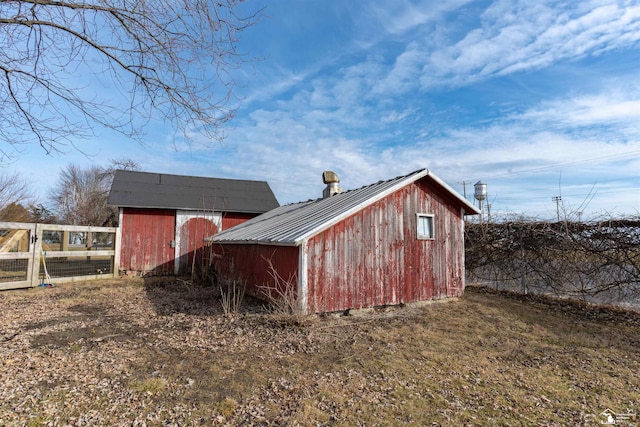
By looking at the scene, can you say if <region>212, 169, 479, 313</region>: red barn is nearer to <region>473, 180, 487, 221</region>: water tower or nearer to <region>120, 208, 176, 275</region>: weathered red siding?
<region>120, 208, 176, 275</region>: weathered red siding

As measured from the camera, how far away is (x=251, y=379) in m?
4.80

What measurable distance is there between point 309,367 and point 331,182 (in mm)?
8424

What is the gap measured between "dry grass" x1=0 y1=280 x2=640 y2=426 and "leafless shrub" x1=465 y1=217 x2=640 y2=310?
1.05m

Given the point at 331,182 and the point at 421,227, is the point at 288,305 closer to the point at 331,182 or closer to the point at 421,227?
the point at 421,227

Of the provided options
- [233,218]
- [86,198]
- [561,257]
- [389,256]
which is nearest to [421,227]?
[389,256]

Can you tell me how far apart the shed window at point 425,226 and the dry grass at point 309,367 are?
7.63 feet

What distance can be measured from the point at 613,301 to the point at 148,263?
1587cm

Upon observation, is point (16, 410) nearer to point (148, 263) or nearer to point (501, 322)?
point (501, 322)

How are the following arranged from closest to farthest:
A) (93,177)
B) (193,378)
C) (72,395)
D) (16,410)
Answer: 1. (16,410)
2. (72,395)
3. (193,378)
4. (93,177)

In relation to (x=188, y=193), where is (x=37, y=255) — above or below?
below

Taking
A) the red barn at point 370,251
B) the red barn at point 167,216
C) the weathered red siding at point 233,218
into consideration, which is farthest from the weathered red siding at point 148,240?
the red barn at point 370,251

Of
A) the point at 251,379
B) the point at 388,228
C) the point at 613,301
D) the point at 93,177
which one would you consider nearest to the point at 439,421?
the point at 251,379

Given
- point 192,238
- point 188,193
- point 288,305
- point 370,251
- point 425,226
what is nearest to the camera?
point 288,305

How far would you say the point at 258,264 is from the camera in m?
9.76
